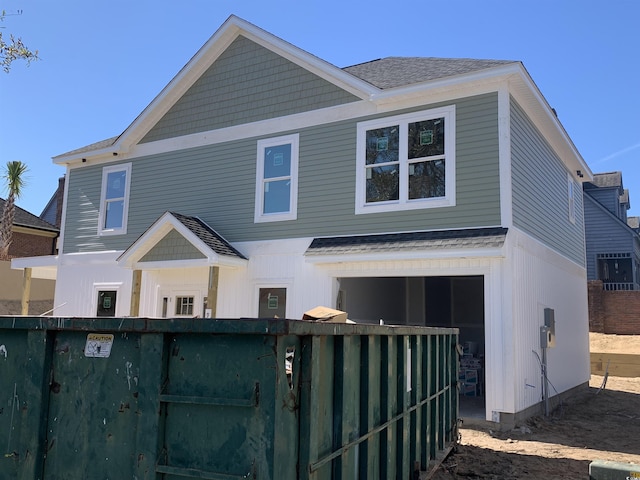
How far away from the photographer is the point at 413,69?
1279 centimetres

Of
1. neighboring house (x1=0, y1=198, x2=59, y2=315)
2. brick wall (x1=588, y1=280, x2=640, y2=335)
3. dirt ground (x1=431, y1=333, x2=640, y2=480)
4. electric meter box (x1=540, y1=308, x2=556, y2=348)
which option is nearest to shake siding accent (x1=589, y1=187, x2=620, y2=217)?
brick wall (x1=588, y1=280, x2=640, y2=335)

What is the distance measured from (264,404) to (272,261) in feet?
32.6

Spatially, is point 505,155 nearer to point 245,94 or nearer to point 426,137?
point 426,137

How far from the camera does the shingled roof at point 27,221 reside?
3153cm

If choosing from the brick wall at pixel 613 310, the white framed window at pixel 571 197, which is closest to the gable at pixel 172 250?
the white framed window at pixel 571 197

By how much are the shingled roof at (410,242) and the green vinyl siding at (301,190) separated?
182 millimetres

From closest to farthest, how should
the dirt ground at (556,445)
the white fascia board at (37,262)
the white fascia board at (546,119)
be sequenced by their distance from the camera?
the dirt ground at (556,445)
the white fascia board at (546,119)
the white fascia board at (37,262)

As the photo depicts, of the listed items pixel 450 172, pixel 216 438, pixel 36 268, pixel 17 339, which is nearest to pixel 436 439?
pixel 216 438

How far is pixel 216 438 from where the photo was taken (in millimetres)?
2898

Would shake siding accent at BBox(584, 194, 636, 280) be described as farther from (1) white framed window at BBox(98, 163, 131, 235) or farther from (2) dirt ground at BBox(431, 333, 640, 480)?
(1) white framed window at BBox(98, 163, 131, 235)

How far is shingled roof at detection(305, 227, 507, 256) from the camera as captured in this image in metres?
10.0

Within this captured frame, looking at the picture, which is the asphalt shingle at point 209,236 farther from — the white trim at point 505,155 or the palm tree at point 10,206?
the palm tree at point 10,206

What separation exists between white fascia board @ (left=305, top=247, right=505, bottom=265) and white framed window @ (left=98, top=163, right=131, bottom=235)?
21.3 ft

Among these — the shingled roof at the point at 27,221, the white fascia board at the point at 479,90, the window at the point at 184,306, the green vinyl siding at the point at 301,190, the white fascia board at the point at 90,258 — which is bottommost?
the window at the point at 184,306
